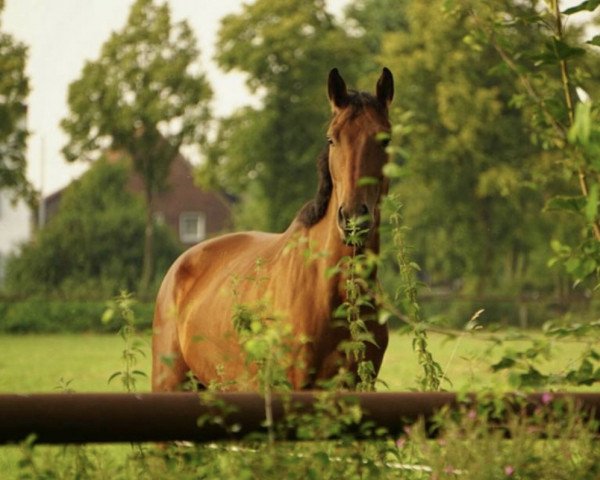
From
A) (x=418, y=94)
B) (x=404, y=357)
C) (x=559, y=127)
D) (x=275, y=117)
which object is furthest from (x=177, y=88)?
(x=559, y=127)

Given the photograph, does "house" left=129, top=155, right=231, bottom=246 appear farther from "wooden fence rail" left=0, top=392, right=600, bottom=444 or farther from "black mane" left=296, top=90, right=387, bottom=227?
"wooden fence rail" left=0, top=392, right=600, bottom=444

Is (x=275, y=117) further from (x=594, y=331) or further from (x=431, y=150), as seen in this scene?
(x=594, y=331)

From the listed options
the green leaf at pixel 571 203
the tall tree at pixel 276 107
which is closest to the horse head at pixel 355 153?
the green leaf at pixel 571 203

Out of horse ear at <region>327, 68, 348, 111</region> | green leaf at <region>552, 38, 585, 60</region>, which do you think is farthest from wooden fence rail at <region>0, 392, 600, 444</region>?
horse ear at <region>327, 68, 348, 111</region>

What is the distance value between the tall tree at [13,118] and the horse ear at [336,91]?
A: 4604cm

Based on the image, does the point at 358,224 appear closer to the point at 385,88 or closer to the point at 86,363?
the point at 385,88

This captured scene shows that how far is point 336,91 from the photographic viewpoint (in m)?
7.32

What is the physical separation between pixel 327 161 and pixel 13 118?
47930 mm

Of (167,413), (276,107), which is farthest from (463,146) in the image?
(167,413)

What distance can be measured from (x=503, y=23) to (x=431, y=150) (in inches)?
1982

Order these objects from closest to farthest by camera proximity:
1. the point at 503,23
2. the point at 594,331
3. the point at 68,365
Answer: the point at 594,331, the point at 503,23, the point at 68,365

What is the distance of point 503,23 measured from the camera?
16.5 feet

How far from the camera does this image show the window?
3553 inches

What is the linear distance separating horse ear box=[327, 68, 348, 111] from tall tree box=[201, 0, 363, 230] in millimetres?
49137
